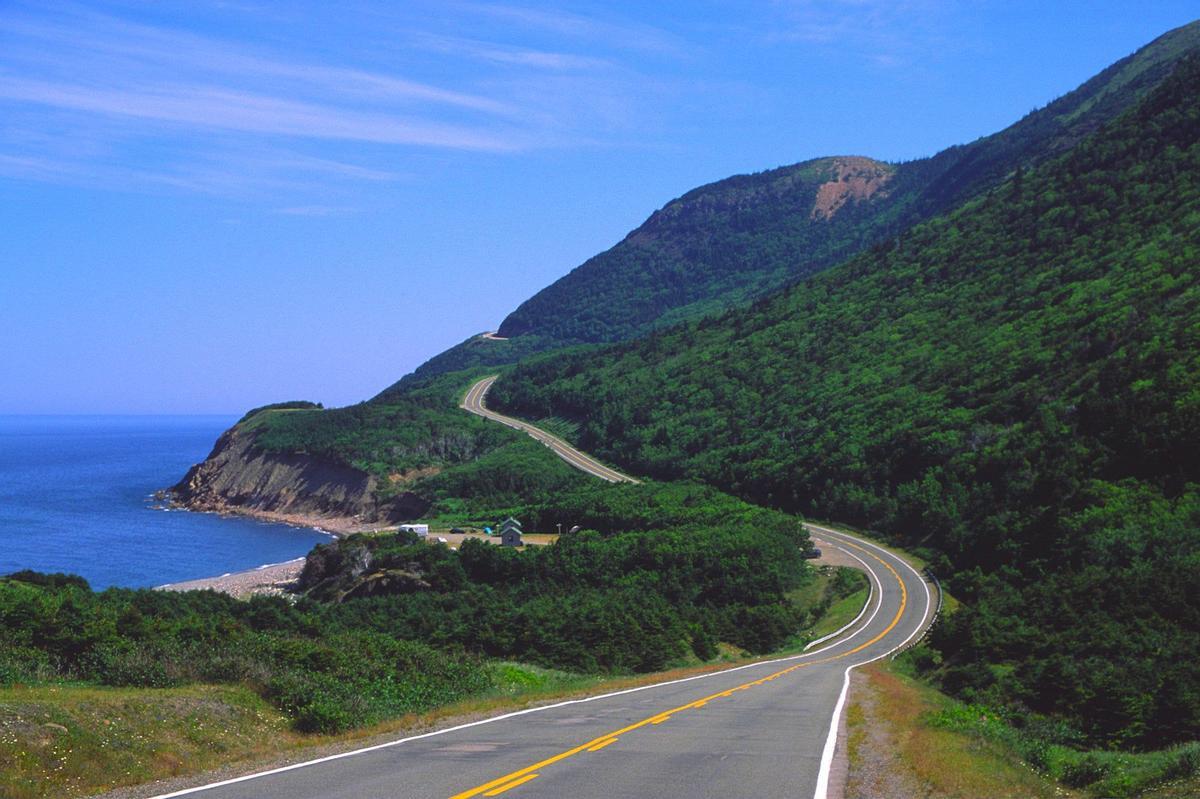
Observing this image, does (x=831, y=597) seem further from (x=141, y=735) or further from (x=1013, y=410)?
(x=141, y=735)

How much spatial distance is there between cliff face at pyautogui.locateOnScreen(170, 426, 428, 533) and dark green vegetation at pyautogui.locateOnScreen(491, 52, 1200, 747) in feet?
79.1

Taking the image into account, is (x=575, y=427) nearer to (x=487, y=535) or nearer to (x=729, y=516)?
(x=487, y=535)

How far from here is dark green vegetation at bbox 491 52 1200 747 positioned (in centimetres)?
3206

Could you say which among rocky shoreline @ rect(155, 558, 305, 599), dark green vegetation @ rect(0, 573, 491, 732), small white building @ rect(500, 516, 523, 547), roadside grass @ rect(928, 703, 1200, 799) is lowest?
rocky shoreline @ rect(155, 558, 305, 599)

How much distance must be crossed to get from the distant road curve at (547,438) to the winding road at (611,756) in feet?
269

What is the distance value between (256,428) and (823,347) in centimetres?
7009

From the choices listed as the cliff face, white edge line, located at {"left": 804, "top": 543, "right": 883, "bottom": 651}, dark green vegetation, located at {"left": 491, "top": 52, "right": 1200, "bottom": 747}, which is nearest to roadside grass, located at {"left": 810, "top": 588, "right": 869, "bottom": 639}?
white edge line, located at {"left": 804, "top": 543, "right": 883, "bottom": 651}

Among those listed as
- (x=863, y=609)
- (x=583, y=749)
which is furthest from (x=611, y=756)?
(x=863, y=609)

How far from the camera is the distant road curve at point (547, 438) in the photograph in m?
106

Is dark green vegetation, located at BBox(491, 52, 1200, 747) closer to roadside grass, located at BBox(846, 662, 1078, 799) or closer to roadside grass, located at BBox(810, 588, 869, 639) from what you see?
roadside grass, located at BBox(810, 588, 869, 639)

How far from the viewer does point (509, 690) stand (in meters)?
21.8

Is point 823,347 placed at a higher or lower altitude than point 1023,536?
higher

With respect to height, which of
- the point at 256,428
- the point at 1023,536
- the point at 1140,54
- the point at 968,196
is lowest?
the point at 1023,536

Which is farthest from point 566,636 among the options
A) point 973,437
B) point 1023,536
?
point 973,437
